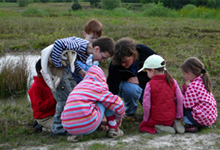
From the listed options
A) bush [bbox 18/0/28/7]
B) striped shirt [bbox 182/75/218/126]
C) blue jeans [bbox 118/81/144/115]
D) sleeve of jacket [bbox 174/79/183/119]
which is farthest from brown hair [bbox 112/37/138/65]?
bush [bbox 18/0/28/7]

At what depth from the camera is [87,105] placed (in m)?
2.64

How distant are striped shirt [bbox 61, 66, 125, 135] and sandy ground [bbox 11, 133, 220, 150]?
28 centimetres

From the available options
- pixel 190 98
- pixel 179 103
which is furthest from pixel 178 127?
pixel 190 98

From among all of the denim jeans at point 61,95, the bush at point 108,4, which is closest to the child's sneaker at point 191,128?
the denim jeans at point 61,95

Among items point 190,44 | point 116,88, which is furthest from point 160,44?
point 116,88

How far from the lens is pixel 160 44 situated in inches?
381

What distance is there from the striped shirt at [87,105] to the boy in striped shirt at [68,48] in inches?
14.2

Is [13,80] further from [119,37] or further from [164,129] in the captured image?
[119,37]

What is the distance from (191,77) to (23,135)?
258cm

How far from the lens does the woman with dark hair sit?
11.2ft

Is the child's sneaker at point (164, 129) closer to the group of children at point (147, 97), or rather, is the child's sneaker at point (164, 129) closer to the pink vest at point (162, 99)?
the group of children at point (147, 97)

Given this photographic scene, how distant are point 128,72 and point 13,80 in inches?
122

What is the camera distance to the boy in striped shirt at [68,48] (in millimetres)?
3057

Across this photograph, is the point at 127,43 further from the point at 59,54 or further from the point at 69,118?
the point at 69,118
